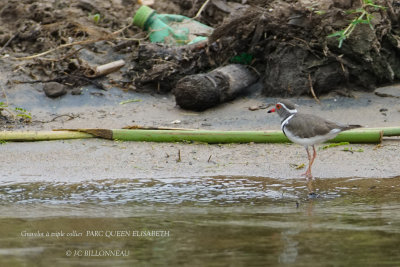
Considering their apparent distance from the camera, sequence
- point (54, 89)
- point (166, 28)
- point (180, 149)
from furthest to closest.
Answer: point (166, 28)
point (54, 89)
point (180, 149)

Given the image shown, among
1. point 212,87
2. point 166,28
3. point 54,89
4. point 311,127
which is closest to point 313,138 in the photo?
point 311,127

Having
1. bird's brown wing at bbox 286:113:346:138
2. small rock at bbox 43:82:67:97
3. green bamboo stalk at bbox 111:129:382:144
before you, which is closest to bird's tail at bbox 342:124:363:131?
bird's brown wing at bbox 286:113:346:138

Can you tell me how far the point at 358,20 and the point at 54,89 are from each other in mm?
4317

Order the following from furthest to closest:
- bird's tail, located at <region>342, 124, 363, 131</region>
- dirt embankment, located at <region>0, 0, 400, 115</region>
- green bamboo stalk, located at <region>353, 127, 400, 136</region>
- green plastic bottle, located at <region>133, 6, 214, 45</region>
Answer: green plastic bottle, located at <region>133, 6, 214, 45</region> → dirt embankment, located at <region>0, 0, 400, 115</region> → green bamboo stalk, located at <region>353, 127, 400, 136</region> → bird's tail, located at <region>342, 124, 363, 131</region>

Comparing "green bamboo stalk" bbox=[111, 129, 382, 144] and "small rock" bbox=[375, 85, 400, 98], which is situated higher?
"small rock" bbox=[375, 85, 400, 98]

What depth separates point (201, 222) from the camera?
5.23 m

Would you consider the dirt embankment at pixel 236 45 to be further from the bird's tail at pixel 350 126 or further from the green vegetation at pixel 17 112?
the bird's tail at pixel 350 126

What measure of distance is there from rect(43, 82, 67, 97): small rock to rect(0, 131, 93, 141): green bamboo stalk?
168 centimetres

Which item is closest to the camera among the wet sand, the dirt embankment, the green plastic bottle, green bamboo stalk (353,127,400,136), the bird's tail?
the bird's tail

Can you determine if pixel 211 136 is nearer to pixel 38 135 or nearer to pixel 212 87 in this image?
pixel 212 87

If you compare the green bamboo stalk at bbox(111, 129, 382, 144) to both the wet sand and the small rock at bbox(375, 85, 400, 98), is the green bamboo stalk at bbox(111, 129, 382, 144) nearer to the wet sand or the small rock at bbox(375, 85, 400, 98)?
the wet sand

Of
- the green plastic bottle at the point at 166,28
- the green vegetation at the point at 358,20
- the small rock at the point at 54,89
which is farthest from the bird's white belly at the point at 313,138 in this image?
the green plastic bottle at the point at 166,28

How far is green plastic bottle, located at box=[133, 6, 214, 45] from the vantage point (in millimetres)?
10758

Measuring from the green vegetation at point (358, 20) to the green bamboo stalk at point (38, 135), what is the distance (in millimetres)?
3537
